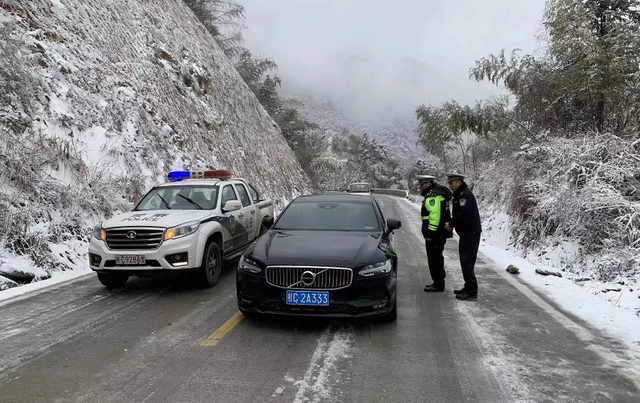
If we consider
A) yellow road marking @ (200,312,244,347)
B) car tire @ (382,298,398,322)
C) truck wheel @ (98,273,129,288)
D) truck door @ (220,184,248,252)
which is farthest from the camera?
truck door @ (220,184,248,252)

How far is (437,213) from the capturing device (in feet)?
21.7

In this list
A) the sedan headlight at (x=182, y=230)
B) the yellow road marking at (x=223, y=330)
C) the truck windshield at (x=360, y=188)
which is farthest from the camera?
the truck windshield at (x=360, y=188)

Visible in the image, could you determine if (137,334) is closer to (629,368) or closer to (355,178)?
(629,368)

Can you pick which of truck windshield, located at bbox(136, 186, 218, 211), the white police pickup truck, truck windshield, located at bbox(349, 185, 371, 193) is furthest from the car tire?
truck windshield, located at bbox(349, 185, 371, 193)

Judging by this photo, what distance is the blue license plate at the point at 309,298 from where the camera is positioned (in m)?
4.62

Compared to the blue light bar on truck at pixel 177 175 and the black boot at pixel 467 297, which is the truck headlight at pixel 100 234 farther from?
the black boot at pixel 467 297

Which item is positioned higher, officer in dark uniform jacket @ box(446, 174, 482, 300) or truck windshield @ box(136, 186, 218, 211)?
truck windshield @ box(136, 186, 218, 211)

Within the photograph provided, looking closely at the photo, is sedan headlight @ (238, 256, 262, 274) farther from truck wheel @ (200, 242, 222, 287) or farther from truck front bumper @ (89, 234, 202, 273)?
truck wheel @ (200, 242, 222, 287)

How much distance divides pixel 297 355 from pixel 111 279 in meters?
4.02

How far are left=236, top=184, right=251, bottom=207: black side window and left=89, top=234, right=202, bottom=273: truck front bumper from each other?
2599mm

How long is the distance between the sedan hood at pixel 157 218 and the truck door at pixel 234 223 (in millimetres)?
543

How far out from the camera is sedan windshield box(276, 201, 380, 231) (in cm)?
612

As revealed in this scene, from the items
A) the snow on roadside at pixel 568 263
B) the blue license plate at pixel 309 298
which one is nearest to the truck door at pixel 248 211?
the blue license plate at pixel 309 298

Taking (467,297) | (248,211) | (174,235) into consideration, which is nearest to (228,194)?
(248,211)
